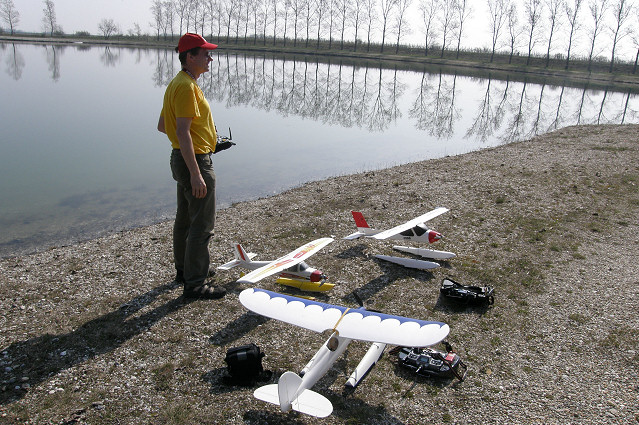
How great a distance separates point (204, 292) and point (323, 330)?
2.64 meters

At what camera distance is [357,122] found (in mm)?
32031

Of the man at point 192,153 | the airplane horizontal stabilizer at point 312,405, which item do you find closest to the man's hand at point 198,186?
the man at point 192,153

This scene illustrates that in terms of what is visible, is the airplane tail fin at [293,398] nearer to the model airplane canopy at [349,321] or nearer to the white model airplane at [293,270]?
the model airplane canopy at [349,321]

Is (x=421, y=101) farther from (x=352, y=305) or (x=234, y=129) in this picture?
(x=352, y=305)

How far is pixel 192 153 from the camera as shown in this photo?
20.2 ft

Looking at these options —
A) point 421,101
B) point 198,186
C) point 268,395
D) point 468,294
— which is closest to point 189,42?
point 198,186

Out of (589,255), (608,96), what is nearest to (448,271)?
(589,255)

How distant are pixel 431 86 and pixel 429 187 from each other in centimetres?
3882

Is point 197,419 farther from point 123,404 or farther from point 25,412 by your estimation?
point 25,412

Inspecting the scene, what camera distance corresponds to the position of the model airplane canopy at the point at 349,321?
5438 mm

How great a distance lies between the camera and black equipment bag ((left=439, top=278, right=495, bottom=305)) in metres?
7.62

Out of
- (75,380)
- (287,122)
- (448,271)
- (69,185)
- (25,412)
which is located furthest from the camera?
(287,122)

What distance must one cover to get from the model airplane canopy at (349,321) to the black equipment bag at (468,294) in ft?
7.11

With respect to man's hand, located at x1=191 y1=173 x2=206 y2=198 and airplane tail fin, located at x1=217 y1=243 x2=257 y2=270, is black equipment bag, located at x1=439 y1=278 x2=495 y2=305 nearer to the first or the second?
airplane tail fin, located at x1=217 y1=243 x2=257 y2=270
